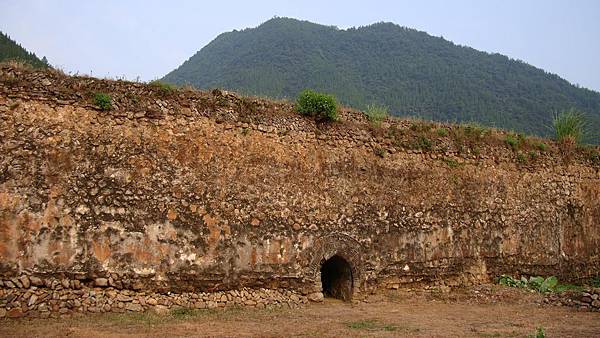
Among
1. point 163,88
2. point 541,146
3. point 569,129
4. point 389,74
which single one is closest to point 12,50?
point 163,88

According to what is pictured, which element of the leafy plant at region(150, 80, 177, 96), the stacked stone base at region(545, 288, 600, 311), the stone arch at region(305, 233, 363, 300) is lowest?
the stacked stone base at region(545, 288, 600, 311)

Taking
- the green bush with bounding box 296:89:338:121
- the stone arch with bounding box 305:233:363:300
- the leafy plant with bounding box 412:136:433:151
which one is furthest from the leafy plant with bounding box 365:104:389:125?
the stone arch with bounding box 305:233:363:300

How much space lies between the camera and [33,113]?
9.52m

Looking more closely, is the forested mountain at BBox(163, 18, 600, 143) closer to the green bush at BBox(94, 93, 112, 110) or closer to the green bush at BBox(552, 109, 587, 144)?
the green bush at BBox(552, 109, 587, 144)

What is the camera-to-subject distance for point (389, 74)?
60.8m

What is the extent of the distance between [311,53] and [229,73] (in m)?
12.1

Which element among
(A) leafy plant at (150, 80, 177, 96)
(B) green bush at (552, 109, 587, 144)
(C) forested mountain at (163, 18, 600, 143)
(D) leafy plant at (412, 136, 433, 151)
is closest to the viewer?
(A) leafy plant at (150, 80, 177, 96)

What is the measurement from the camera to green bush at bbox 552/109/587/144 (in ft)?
56.5

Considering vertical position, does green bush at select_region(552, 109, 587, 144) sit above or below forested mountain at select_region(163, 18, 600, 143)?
below

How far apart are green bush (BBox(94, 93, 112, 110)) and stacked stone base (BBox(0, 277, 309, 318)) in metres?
3.29

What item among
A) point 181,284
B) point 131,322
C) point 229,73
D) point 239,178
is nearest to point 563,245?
point 239,178

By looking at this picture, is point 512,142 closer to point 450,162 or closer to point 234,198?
point 450,162

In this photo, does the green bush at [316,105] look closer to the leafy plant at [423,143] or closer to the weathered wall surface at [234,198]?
the weathered wall surface at [234,198]

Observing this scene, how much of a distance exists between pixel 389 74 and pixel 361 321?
53357 millimetres
